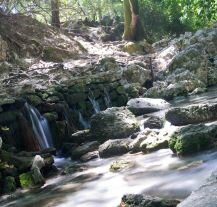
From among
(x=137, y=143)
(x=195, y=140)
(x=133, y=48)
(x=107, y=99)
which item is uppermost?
(x=133, y=48)

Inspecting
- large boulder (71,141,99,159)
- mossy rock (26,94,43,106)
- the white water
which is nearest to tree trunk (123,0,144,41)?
mossy rock (26,94,43,106)

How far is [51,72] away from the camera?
1352cm

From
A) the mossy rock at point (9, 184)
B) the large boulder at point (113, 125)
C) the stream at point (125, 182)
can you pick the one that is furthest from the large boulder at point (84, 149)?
the mossy rock at point (9, 184)

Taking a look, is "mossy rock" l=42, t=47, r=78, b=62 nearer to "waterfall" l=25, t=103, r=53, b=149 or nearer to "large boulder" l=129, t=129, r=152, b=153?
"waterfall" l=25, t=103, r=53, b=149

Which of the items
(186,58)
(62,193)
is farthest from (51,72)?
(62,193)

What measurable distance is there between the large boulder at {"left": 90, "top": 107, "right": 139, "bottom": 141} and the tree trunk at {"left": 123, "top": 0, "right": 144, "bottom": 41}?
13.8 metres

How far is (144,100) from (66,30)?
8975 millimetres

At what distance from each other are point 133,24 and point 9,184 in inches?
696

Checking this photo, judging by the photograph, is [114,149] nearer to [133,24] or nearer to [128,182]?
[128,182]

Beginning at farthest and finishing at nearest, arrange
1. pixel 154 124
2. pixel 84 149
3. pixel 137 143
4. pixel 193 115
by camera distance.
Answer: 1. pixel 154 124
2. pixel 193 115
3. pixel 84 149
4. pixel 137 143

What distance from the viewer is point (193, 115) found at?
9000mm

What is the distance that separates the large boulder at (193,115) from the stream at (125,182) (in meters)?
1.81

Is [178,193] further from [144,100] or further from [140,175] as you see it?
[144,100]

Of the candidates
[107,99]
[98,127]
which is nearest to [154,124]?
[98,127]
